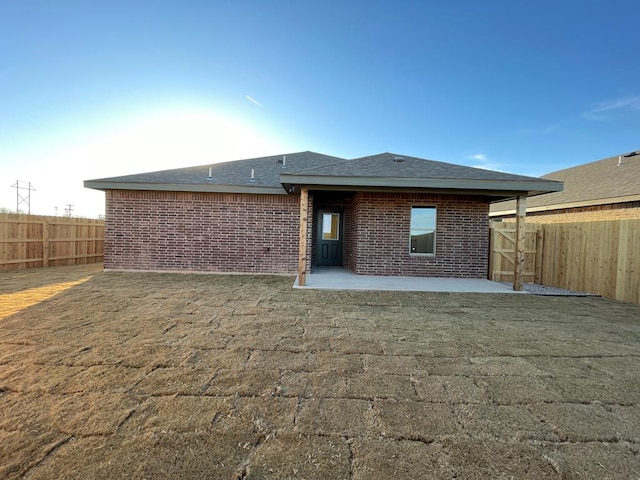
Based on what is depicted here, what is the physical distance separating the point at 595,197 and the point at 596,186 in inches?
54.9

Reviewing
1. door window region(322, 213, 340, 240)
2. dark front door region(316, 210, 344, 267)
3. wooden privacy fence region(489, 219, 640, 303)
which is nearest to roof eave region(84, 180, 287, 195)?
door window region(322, 213, 340, 240)

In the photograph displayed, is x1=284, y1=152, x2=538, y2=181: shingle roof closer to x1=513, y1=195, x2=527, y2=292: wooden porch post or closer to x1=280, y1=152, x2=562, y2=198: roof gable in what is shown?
x1=280, y1=152, x2=562, y2=198: roof gable

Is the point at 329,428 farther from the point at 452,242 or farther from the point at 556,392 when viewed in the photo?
the point at 452,242

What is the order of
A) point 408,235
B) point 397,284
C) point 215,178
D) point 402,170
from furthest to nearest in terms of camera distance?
point 215,178 < point 408,235 < point 397,284 < point 402,170

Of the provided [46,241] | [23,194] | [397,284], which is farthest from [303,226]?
[23,194]

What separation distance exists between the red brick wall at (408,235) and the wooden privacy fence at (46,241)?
11.3 meters

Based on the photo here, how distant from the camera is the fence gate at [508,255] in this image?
31.3 ft

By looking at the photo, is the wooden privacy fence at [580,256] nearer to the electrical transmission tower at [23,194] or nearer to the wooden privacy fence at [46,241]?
the wooden privacy fence at [46,241]

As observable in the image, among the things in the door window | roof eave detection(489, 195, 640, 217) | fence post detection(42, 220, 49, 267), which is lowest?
fence post detection(42, 220, 49, 267)

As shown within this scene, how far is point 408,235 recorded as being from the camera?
9.72 m

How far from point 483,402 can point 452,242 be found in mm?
7733

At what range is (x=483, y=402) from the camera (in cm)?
261

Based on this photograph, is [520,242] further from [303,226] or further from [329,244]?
[329,244]

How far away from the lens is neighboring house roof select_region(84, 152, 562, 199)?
7.46m
